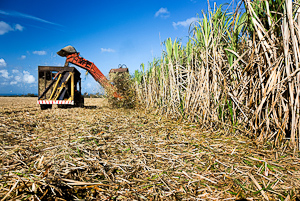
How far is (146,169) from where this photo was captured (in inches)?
62.1

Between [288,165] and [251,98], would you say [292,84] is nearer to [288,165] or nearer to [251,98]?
[251,98]

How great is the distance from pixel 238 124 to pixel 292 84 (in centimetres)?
88

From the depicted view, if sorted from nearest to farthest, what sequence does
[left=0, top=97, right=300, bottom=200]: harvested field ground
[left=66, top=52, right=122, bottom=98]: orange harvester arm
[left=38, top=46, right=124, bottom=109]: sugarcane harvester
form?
[left=0, top=97, right=300, bottom=200]: harvested field ground
[left=38, top=46, right=124, bottom=109]: sugarcane harvester
[left=66, top=52, right=122, bottom=98]: orange harvester arm

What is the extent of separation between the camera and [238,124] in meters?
2.40

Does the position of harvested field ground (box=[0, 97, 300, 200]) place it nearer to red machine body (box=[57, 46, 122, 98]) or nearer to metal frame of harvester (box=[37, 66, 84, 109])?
metal frame of harvester (box=[37, 66, 84, 109])

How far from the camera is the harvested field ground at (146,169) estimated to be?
1193 mm

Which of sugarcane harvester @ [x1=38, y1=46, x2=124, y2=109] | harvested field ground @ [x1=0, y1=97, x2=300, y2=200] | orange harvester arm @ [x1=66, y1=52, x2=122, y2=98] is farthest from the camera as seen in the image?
orange harvester arm @ [x1=66, y1=52, x2=122, y2=98]

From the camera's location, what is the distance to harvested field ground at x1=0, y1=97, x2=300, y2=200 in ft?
3.92

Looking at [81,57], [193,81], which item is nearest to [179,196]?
[193,81]

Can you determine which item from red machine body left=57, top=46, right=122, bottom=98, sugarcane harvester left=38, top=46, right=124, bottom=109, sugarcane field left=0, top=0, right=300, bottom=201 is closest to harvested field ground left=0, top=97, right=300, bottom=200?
sugarcane field left=0, top=0, right=300, bottom=201

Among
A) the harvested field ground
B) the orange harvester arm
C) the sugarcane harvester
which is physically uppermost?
the orange harvester arm

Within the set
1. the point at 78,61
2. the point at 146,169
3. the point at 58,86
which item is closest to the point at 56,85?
the point at 58,86

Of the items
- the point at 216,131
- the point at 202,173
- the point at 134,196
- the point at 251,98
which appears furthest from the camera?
the point at 216,131

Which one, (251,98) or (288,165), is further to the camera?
(251,98)
